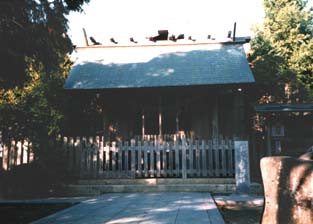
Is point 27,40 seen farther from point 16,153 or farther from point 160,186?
point 160,186

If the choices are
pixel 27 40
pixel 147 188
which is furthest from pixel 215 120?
pixel 27 40

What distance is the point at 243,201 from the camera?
7.73 m

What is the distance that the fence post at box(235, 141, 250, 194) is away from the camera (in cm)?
988

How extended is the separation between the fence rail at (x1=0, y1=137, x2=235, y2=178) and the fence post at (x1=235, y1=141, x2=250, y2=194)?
65 centimetres

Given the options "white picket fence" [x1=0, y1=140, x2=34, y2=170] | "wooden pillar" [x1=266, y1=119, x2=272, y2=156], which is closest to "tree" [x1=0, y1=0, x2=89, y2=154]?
"white picket fence" [x1=0, y1=140, x2=34, y2=170]

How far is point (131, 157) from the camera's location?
1109 centimetres

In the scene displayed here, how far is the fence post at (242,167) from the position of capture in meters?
9.88

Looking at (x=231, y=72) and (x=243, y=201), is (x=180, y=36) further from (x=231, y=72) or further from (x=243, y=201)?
(x=243, y=201)

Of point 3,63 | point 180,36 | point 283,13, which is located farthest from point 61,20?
point 283,13

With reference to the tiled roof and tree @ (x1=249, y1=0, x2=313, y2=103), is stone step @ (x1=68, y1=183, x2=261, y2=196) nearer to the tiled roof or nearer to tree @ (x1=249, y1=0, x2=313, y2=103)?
the tiled roof

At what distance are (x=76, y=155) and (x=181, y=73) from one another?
5.68m

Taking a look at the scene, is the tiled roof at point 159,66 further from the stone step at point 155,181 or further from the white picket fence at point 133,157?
the stone step at point 155,181

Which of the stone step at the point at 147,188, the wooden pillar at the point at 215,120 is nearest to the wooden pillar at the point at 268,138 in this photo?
the wooden pillar at the point at 215,120

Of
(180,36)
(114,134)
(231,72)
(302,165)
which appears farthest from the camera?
(180,36)
